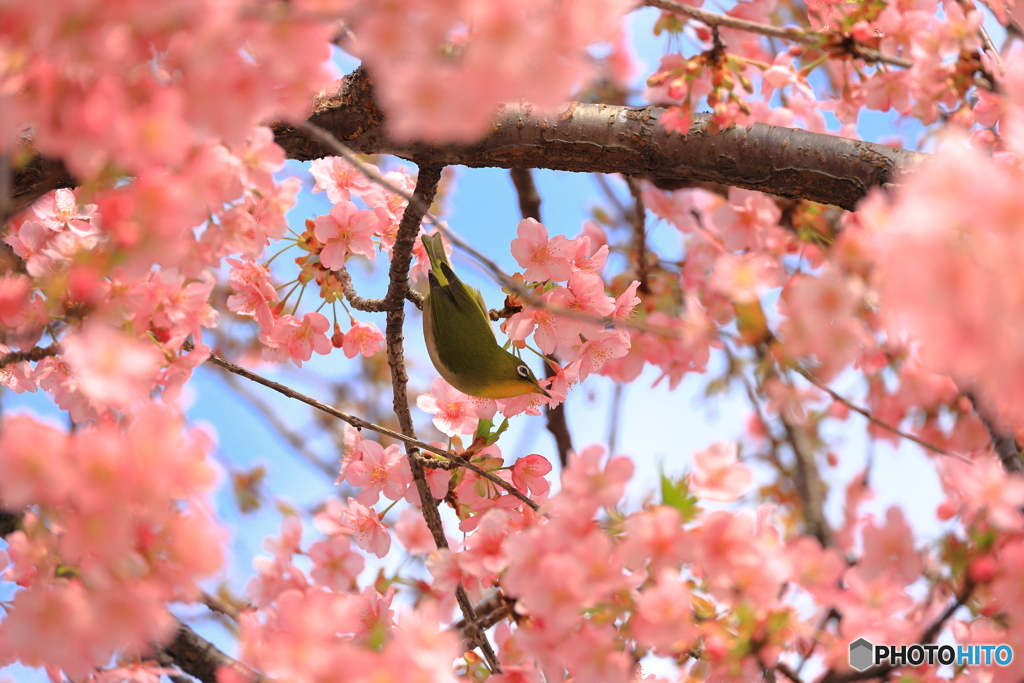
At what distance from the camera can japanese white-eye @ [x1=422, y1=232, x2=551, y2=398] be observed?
71.1 inches

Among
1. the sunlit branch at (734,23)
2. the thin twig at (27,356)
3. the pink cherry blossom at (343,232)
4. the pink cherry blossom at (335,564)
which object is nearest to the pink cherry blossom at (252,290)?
the pink cherry blossom at (343,232)

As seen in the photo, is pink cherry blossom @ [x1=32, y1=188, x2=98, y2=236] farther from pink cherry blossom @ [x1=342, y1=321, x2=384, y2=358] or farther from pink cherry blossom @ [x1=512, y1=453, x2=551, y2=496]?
pink cherry blossom @ [x1=512, y1=453, x2=551, y2=496]

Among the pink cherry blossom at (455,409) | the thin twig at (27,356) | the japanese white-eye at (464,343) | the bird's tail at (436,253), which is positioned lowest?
the thin twig at (27,356)

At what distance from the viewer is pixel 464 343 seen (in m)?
1.85

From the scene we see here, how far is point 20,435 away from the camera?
0.81m

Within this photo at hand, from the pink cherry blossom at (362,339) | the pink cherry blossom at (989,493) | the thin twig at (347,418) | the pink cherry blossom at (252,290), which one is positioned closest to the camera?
the pink cherry blossom at (989,493)

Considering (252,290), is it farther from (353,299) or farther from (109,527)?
(109,527)

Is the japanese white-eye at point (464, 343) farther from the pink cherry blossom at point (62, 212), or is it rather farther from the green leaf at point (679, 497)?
the pink cherry blossom at point (62, 212)

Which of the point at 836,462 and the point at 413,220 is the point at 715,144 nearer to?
the point at 413,220

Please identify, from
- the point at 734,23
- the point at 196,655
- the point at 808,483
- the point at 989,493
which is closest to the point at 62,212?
the point at 196,655

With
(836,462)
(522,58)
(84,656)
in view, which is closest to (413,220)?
(522,58)

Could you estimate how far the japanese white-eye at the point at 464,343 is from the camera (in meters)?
→ 1.80

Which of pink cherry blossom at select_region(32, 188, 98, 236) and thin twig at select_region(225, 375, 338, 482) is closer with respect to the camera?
pink cherry blossom at select_region(32, 188, 98, 236)

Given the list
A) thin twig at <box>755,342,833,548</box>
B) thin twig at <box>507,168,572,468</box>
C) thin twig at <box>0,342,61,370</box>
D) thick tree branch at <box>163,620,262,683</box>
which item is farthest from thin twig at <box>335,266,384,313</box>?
thin twig at <box>755,342,833,548</box>
